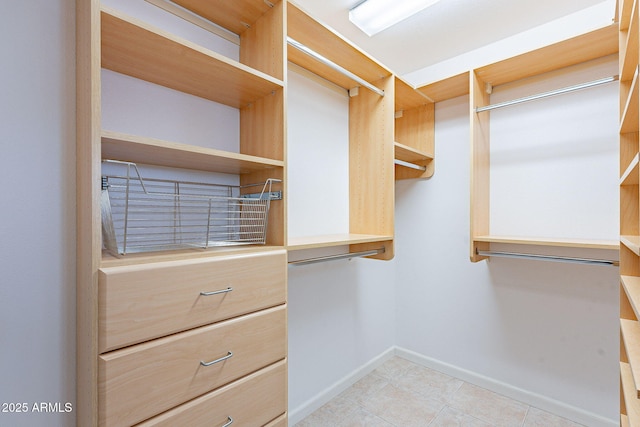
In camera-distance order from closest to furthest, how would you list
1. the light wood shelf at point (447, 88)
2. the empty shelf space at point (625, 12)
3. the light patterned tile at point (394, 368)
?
the empty shelf space at point (625, 12), the light wood shelf at point (447, 88), the light patterned tile at point (394, 368)

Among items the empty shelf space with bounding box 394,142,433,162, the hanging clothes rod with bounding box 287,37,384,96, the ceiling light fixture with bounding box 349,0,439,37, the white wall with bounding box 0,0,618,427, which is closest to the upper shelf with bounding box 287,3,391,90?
the hanging clothes rod with bounding box 287,37,384,96

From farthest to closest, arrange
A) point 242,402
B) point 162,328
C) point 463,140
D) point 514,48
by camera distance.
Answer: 1. point 463,140
2. point 514,48
3. point 242,402
4. point 162,328

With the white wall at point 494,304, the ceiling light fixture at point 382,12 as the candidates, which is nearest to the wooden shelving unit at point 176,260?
the ceiling light fixture at point 382,12

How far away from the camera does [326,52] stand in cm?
172

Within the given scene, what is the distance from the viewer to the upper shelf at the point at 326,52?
4.78 ft

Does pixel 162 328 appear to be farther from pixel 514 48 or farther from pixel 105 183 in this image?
pixel 514 48

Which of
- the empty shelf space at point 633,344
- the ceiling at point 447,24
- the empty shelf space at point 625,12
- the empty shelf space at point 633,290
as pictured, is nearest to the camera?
the empty shelf space at point 633,344

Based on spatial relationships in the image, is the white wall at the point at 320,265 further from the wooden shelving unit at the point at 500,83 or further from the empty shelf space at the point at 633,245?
the empty shelf space at the point at 633,245

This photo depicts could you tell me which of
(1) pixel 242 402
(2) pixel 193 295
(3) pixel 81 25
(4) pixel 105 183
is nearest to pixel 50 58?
(3) pixel 81 25

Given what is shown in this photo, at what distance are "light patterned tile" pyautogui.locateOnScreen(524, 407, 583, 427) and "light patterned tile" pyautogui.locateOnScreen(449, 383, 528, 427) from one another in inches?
1.3

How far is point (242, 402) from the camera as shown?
113 cm

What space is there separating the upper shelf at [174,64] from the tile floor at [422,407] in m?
1.92

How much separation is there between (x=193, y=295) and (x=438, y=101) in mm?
2313

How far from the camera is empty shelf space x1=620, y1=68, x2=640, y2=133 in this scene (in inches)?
37.6
